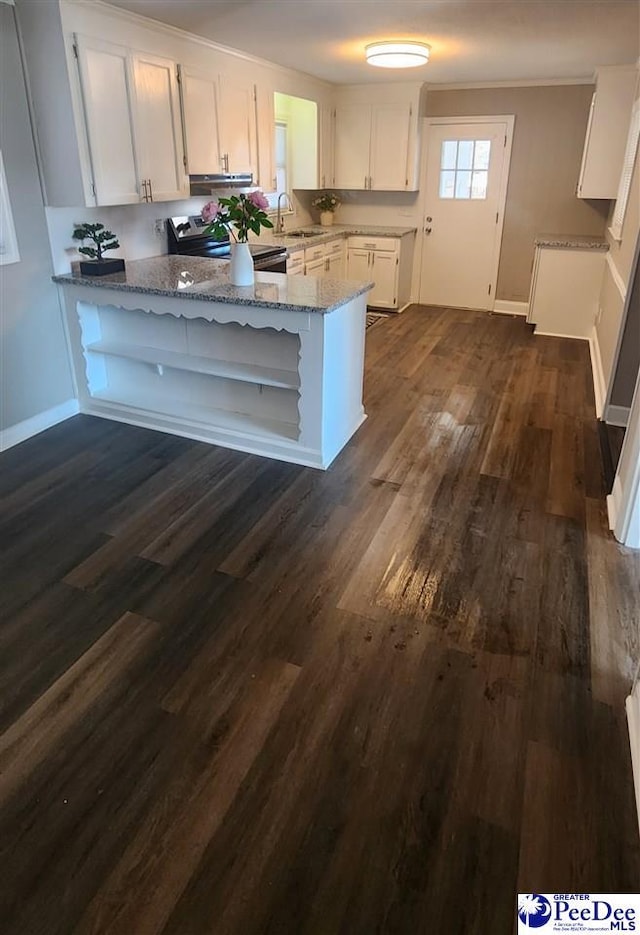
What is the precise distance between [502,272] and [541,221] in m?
0.65

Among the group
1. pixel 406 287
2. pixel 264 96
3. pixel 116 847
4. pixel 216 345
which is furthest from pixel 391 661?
pixel 406 287

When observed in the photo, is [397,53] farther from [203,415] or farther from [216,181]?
[203,415]

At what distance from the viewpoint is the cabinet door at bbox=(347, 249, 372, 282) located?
6730 millimetres

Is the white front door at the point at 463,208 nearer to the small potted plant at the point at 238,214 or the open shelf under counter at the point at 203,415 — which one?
the small potted plant at the point at 238,214

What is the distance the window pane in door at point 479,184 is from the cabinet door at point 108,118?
169 inches

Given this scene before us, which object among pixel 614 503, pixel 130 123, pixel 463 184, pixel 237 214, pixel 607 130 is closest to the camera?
pixel 614 503

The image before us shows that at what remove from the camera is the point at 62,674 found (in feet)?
6.65

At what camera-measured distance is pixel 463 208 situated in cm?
675

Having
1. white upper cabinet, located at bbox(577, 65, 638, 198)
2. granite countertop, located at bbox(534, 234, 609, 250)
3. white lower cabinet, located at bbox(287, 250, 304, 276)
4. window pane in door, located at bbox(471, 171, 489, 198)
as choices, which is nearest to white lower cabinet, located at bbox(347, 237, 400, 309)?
window pane in door, located at bbox(471, 171, 489, 198)

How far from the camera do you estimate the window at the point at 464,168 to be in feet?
21.3

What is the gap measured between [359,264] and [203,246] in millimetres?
2526

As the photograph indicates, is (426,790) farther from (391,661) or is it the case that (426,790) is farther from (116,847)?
(116,847)

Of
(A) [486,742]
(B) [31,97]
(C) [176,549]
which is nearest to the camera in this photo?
(A) [486,742]

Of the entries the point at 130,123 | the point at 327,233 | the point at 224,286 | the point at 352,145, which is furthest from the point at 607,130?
the point at 130,123
